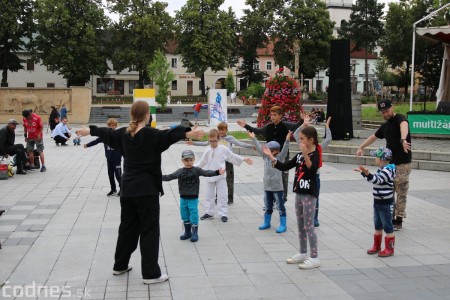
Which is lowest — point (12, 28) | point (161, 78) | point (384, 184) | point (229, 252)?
point (229, 252)

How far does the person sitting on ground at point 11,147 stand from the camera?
46.3ft

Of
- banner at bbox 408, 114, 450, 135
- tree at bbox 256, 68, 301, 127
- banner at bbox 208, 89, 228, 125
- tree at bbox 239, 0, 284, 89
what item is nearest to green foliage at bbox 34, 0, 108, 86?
tree at bbox 239, 0, 284, 89

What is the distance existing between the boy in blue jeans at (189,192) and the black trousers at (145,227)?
1.58m

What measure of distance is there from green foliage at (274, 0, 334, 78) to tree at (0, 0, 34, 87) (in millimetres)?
29782

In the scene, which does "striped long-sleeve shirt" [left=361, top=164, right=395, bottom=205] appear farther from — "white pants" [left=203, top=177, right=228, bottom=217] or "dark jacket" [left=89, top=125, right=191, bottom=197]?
"white pants" [left=203, top=177, right=228, bottom=217]

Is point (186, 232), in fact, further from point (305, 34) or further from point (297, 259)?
point (305, 34)

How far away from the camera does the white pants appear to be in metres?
8.66

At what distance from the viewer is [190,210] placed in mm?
7297

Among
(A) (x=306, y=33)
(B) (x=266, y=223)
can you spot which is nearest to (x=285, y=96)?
(B) (x=266, y=223)

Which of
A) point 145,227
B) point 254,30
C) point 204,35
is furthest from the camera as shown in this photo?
point 254,30

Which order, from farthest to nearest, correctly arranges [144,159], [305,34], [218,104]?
[305,34] → [218,104] → [144,159]

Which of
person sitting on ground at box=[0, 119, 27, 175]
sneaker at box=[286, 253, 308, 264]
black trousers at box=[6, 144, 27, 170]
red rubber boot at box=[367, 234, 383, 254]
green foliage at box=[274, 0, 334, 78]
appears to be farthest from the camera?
green foliage at box=[274, 0, 334, 78]

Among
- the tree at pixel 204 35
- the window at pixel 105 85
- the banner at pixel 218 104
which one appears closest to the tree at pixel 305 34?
the tree at pixel 204 35

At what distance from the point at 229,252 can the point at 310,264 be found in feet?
3.85
